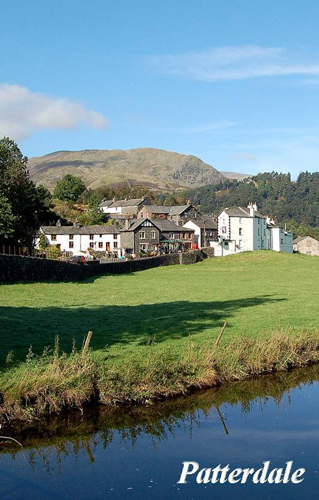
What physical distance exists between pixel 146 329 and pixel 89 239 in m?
79.3

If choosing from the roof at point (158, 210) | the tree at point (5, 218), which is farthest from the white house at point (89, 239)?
the tree at point (5, 218)

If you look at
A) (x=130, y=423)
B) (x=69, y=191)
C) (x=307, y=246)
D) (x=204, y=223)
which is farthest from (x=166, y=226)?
(x=130, y=423)

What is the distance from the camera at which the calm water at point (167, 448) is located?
12.8 m

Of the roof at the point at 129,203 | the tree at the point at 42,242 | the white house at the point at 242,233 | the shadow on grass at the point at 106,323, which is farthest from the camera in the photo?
the roof at the point at 129,203

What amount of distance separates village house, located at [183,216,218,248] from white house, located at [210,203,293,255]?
8556 mm

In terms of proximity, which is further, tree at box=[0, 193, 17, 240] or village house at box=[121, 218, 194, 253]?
village house at box=[121, 218, 194, 253]

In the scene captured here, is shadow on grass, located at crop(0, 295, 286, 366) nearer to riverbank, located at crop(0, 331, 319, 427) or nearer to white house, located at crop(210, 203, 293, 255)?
riverbank, located at crop(0, 331, 319, 427)

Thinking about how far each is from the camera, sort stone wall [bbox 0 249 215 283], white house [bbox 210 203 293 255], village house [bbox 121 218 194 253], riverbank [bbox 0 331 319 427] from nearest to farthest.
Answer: riverbank [bbox 0 331 319 427]
stone wall [bbox 0 249 215 283]
white house [bbox 210 203 293 255]
village house [bbox 121 218 194 253]

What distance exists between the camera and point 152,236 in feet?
342

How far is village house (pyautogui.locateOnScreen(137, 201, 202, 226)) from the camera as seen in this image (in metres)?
120

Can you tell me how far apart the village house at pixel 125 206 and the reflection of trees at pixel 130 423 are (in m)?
123

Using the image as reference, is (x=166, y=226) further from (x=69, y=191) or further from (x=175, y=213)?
(x=69, y=191)

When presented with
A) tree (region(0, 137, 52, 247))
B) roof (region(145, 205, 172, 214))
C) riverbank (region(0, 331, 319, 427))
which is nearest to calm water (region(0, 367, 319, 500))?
riverbank (region(0, 331, 319, 427))

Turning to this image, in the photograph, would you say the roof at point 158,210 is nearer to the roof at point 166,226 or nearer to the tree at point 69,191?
the roof at point 166,226
